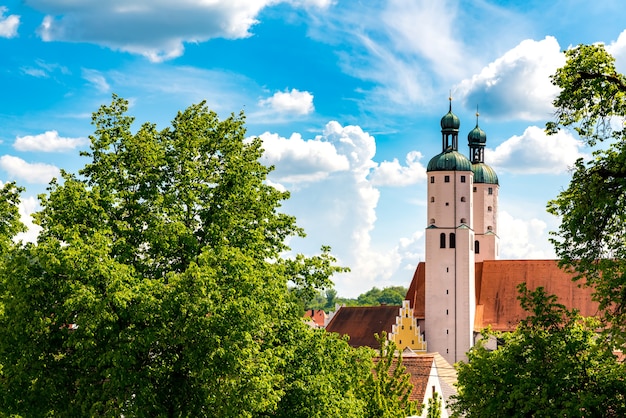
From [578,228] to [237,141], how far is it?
27.1ft

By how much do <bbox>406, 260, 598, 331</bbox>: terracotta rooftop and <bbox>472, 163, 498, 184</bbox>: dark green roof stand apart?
33.0ft

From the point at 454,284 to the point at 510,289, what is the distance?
4036mm

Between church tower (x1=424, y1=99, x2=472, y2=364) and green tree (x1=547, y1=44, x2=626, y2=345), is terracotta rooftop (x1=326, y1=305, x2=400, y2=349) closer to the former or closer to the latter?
church tower (x1=424, y1=99, x2=472, y2=364)

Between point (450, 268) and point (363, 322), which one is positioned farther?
point (363, 322)

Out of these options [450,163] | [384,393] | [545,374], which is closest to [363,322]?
[450,163]

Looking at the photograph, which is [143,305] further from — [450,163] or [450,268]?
[450,163]

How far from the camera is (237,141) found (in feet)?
77.2

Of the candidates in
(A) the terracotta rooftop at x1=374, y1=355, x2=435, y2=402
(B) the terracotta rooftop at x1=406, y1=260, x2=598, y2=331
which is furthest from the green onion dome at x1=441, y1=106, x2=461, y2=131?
(A) the terracotta rooftop at x1=374, y1=355, x2=435, y2=402

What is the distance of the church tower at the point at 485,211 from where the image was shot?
8206 cm

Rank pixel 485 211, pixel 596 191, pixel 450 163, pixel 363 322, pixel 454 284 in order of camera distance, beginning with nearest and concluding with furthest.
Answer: pixel 596 191
pixel 454 284
pixel 450 163
pixel 363 322
pixel 485 211

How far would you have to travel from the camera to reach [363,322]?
77.3m

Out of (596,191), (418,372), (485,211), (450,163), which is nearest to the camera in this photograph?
(596,191)

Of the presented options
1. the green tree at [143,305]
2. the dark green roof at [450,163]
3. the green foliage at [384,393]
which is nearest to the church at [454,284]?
the dark green roof at [450,163]

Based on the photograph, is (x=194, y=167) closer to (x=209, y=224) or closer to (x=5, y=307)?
(x=209, y=224)
